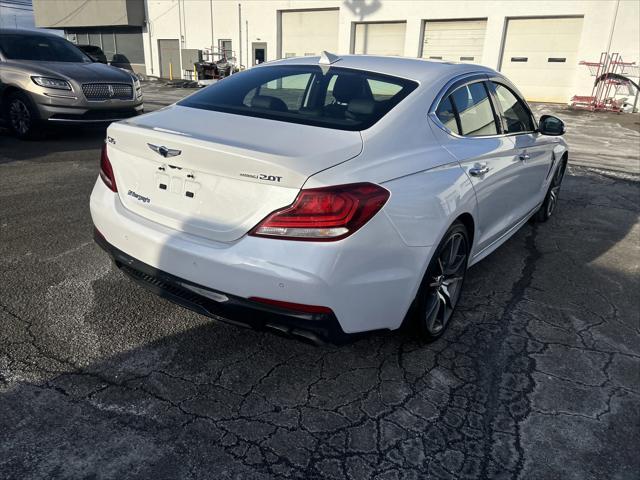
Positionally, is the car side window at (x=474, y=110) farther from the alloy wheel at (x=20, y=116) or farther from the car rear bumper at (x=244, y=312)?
the alloy wheel at (x=20, y=116)

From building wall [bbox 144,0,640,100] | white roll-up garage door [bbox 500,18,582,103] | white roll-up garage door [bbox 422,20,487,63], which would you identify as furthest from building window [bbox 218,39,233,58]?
white roll-up garage door [bbox 500,18,582,103]

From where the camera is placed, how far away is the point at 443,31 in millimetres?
23656

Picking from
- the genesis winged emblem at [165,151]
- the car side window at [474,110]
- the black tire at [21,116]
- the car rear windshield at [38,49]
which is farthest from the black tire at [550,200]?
the car rear windshield at [38,49]

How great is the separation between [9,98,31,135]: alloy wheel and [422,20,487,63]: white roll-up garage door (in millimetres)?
19085

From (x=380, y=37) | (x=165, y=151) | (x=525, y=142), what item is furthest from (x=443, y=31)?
(x=165, y=151)

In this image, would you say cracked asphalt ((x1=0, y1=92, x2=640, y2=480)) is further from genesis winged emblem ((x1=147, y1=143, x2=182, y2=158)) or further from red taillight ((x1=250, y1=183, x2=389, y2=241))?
genesis winged emblem ((x1=147, y1=143, x2=182, y2=158))

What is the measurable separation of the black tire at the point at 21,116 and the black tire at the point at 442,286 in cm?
729

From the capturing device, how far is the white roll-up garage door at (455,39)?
2297 centimetres

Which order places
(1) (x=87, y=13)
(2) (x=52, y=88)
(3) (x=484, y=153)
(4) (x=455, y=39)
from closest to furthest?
1. (3) (x=484, y=153)
2. (2) (x=52, y=88)
3. (4) (x=455, y=39)
4. (1) (x=87, y=13)

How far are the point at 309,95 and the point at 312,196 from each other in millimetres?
1303

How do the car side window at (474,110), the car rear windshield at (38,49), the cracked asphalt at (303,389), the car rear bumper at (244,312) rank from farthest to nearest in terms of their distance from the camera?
the car rear windshield at (38,49), the car side window at (474,110), the car rear bumper at (244,312), the cracked asphalt at (303,389)

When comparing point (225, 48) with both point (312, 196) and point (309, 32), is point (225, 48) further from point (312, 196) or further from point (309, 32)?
point (312, 196)

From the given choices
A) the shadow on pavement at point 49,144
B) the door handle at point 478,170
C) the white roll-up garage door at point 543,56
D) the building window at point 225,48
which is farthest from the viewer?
the building window at point 225,48

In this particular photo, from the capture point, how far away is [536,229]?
563 cm
